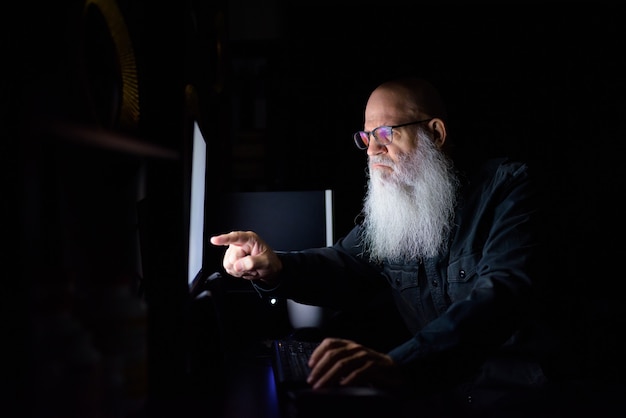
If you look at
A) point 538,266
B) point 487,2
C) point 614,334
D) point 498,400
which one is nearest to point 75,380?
point 498,400

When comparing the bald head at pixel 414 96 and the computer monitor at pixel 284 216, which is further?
the computer monitor at pixel 284 216

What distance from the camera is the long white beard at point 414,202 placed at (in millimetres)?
1616

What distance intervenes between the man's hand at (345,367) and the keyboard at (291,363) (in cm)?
6

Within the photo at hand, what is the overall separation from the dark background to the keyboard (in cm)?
20

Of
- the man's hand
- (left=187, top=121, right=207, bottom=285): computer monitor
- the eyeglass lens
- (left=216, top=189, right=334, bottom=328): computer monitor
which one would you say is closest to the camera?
the man's hand

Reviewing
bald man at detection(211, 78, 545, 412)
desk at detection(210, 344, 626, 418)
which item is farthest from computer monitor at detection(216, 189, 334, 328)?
desk at detection(210, 344, 626, 418)

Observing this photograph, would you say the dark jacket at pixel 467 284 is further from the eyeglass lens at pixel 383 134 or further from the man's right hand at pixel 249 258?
the eyeglass lens at pixel 383 134

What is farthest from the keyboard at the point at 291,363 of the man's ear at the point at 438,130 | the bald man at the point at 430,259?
the man's ear at the point at 438,130

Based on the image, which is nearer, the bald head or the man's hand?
the man's hand

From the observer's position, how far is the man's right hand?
4.65ft

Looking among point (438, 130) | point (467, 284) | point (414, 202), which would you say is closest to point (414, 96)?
point (438, 130)

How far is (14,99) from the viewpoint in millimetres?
623

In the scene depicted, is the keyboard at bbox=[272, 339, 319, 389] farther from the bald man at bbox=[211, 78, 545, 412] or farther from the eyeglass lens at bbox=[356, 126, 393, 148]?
the eyeglass lens at bbox=[356, 126, 393, 148]

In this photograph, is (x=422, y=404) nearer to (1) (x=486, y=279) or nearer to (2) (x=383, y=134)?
(1) (x=486, y=279)
